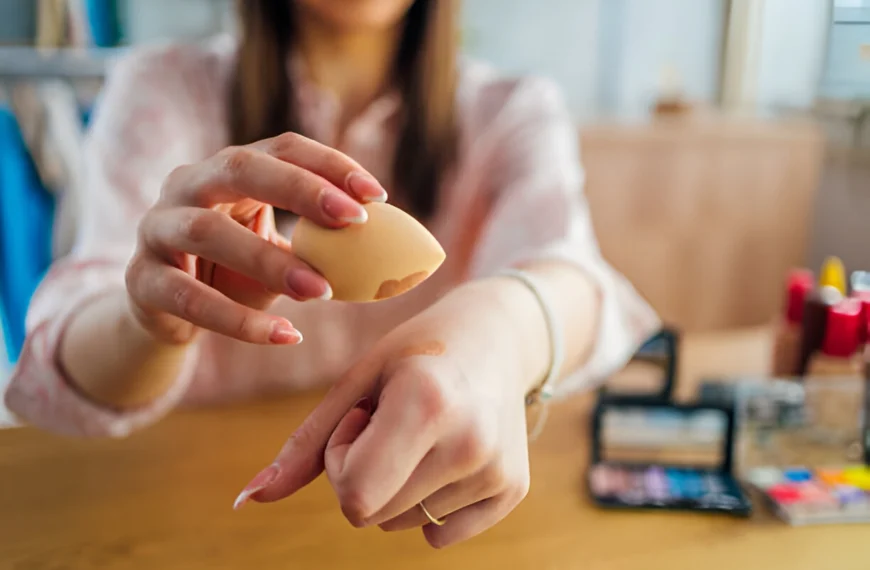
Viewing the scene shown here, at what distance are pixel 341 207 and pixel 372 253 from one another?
2 centimetres

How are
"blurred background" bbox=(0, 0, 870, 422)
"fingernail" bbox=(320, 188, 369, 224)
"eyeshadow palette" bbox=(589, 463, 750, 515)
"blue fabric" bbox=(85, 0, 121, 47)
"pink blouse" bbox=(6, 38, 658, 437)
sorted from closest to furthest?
"fingernail" bbox=(320, 188, 369, 224) → "pink blouse" bbox=(6, 38, 658, 437) → "eyeshadow palette" bbox=(589, 463, 750, 515) → "blue fabric" bbox=(85, 0, 121, 47) → "blurred background" bbox=(0, 0, 870, 422)

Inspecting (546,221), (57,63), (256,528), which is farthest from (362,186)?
(57,63)

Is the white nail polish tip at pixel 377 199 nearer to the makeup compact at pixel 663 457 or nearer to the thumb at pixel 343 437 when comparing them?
the thumb at pixel 343 437

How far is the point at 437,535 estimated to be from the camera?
0.79ft

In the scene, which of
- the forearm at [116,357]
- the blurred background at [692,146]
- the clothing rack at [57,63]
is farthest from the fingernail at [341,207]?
the blurred background at [692,146]

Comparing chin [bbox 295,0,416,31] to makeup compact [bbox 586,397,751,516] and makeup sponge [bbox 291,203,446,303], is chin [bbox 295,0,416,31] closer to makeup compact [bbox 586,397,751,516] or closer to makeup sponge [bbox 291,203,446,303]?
makeup sponge [bbox 291,203,446,303]

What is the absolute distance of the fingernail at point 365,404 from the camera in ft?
0.71

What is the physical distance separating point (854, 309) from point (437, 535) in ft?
1.31

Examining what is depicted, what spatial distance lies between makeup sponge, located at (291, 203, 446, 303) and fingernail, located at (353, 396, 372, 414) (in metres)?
0.03

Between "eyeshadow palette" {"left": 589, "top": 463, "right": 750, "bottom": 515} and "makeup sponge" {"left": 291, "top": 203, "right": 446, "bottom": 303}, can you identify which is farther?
"eyeshadow palette" {"left": 589, "top": 463, "right": 750, "bottom": 515}

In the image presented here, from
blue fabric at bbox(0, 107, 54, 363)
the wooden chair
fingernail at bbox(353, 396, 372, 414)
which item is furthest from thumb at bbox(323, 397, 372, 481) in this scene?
the wooden chair

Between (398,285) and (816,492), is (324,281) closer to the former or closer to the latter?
(398,285)

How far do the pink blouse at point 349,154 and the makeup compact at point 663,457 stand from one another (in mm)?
42

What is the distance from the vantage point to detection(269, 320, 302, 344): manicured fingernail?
0.72ft
